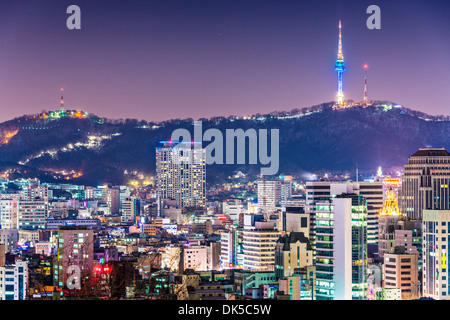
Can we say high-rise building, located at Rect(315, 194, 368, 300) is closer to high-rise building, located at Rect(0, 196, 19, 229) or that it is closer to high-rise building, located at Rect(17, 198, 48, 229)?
high-rise building, located at Rect(17, 198, 48, 229)

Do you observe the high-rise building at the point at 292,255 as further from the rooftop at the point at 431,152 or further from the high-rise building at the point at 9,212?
the high-rise building at the point at 9,212

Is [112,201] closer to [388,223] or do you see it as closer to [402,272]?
[388,223]

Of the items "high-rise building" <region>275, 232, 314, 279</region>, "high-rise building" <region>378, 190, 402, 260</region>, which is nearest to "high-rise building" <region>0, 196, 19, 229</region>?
"high-rise building" <region>378, 190, 402, 260</region>

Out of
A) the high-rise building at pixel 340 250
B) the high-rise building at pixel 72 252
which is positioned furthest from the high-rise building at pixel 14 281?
the high-rise building at pixel 340 250

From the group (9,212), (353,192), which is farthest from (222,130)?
(353,192)

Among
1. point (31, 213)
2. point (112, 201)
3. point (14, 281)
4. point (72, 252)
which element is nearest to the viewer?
Result: point (14, 281)

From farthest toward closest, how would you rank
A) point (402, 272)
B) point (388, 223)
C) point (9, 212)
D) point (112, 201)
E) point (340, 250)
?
point (112, 201)
point (9, 212)
point (388, 223)
point (402, 272)
point (340, 250)
